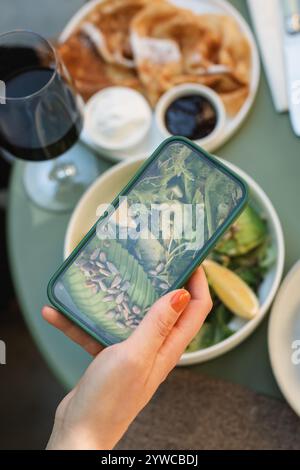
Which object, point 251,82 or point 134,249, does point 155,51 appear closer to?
point 251,82

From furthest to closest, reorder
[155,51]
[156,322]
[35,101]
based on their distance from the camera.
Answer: [155,51] → [35,101] → [156,322]

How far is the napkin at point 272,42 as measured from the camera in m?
0.99

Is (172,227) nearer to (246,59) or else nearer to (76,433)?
(76,433)

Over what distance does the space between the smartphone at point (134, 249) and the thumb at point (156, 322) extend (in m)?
0.03

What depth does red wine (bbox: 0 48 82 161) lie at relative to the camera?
85cm

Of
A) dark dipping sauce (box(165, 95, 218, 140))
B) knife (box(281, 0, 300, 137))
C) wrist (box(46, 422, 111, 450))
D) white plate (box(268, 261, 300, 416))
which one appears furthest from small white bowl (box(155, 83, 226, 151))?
wrist (box(46, 422, 111, 450))

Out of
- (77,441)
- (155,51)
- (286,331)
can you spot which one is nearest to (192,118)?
(155,51)

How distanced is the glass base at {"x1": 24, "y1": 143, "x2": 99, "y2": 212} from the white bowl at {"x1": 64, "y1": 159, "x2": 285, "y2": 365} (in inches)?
3.9

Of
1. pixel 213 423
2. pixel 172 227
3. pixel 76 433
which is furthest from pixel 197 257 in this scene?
pixel 213 423

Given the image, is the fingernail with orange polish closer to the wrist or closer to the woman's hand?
the woman's hand

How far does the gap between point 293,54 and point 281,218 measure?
0.89 ft

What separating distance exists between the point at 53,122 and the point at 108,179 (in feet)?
0.41

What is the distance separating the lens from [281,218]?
3.11ft

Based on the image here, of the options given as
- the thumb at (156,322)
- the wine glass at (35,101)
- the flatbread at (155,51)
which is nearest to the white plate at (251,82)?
the flatbread at (155,51)
